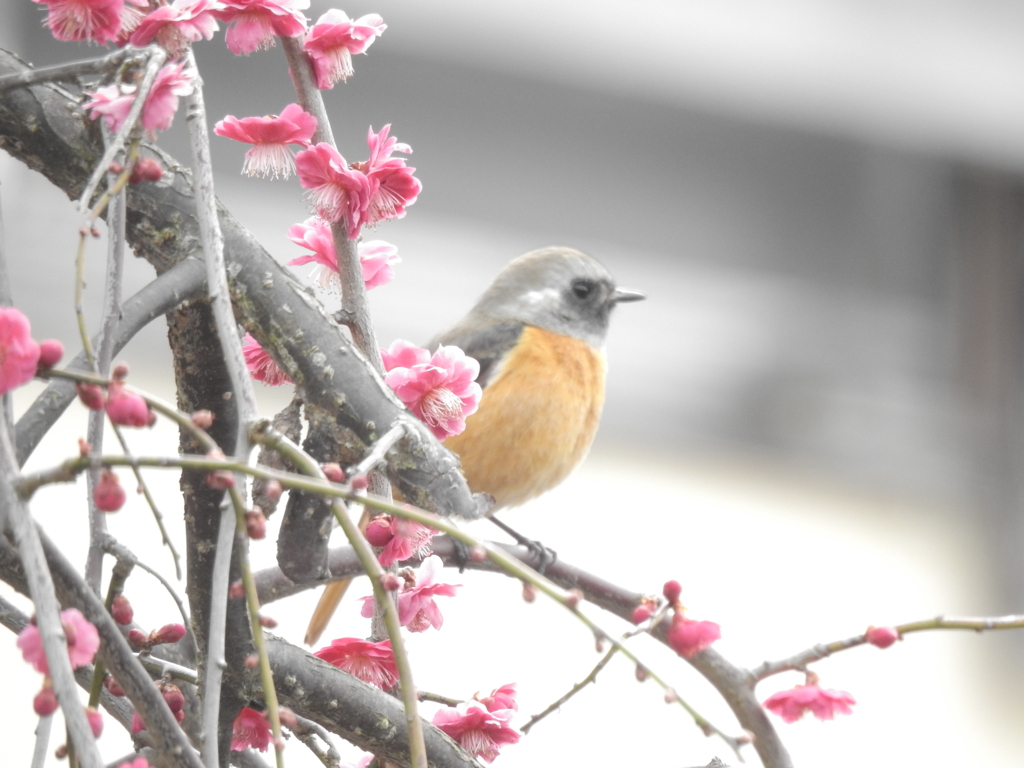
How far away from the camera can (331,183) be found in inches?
38.2

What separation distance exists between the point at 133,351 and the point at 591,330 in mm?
1886

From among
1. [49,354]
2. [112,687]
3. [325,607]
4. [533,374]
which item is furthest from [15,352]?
[533,374]

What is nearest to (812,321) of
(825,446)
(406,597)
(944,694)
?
(825,446)

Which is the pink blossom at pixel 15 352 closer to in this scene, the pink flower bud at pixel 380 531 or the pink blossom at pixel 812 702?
the pink flower bud at pixel 380 531

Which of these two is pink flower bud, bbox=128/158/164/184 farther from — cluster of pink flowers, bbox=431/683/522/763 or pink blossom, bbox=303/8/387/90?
cluster of pink flowers, bbox=431/683/522/763

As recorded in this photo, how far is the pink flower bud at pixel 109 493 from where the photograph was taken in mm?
661

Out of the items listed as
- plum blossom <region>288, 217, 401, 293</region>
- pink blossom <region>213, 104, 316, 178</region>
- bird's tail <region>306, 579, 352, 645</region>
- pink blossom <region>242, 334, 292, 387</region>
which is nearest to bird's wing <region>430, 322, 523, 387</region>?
bird's tail <region>306, 579, 352, 645</region>

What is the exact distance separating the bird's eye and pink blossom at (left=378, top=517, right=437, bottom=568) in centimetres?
187

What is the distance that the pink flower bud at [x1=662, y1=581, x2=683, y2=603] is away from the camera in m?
0.96

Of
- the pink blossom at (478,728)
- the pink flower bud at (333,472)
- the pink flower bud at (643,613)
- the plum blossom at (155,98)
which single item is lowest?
the pink blossom at (478,728)

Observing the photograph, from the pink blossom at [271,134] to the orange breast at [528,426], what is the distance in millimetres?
1385

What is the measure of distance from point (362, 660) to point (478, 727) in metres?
0.11

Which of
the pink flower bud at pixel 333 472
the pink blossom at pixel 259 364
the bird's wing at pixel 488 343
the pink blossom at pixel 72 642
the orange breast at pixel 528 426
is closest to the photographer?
the pink blossom at pixel 72 642

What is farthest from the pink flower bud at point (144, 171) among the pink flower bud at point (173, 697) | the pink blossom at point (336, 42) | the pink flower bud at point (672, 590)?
the pink flower bud at point (672, 590)
